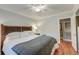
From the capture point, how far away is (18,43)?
5.28ft

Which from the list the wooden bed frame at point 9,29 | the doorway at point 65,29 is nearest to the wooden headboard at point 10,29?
the wooden bed frame at point 9,29

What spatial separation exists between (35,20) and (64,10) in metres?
0.49

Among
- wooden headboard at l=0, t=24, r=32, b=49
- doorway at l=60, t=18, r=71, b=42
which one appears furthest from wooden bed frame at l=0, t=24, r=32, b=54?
doorway at l=60, t=18, r=71, b=42

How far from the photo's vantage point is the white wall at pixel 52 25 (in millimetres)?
1721

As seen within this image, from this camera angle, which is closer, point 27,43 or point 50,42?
point 27,43

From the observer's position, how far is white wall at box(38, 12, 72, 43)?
5.65ft

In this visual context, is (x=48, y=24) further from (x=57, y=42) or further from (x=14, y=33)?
(x=14, y=33)

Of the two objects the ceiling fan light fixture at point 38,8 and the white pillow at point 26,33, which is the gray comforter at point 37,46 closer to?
the white pillow at point 26,33

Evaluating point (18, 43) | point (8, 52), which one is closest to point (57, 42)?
point (18, 43)

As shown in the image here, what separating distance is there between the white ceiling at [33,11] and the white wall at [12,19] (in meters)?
0.06

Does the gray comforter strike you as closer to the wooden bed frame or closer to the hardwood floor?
the hardwood floor

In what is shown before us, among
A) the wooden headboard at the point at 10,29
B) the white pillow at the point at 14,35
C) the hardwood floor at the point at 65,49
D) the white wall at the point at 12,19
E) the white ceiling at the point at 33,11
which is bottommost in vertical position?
the hardwood floor at the point at 65,49

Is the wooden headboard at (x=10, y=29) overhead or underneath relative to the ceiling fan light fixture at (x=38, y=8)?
underneath

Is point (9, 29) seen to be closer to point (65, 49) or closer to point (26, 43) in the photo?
point (26, 43)
